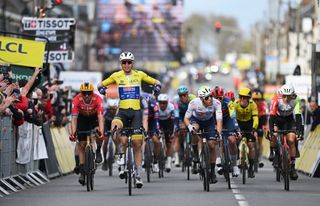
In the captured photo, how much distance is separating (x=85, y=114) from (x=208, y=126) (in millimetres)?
2164

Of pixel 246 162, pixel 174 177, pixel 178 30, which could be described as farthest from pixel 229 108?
pixel 178 30

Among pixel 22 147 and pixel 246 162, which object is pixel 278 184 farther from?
pixel 22 147

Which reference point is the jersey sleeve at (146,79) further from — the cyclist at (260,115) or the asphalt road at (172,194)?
the cyclist at (260,115)

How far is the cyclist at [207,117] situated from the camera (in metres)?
20.1

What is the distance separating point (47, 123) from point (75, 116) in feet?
16.0

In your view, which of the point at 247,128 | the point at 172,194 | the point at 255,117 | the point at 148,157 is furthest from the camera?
the point at 148,157

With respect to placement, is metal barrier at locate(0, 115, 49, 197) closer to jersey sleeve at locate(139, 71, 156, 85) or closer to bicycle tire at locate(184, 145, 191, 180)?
jersey sleeve at locate(139, 71, 156, 85)

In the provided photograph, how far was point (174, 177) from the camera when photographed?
24.7m

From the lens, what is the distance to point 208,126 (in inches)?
803

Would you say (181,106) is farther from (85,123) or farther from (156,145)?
(85,123)

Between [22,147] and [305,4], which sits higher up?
[305,4]

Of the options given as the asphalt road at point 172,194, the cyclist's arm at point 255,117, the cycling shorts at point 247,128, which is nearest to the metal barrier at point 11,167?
the asphalt road at point 172,194

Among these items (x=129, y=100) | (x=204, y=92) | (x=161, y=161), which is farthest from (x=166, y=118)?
(x=129, y=100)

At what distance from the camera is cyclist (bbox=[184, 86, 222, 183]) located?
20.1 m
